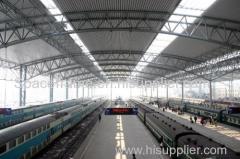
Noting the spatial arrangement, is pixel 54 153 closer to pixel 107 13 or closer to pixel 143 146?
pixel 143 146

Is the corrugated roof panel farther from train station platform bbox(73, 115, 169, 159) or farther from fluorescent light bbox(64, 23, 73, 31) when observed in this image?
train station platform bbox(73, 115, 169, 159)

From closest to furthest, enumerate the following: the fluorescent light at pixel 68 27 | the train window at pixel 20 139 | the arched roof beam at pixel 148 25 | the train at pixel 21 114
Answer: the train window at pixel 20 139
the arched roof beam at pixel 148 25
the fluorescent light at pixel 68 27
the train at pixel 21 114

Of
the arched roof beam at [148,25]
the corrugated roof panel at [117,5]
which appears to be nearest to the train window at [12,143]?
the corrugated roof panel at [117,5]

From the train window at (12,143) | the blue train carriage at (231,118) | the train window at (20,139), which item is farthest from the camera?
the blue train carriage at (231,118)

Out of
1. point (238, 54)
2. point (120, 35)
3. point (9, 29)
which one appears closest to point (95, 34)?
point (120, 35)

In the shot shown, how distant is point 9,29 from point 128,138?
687 inches

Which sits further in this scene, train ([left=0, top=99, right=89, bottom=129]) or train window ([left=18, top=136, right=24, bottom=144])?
train ([left=0, top=99, right=89, bottom=129])

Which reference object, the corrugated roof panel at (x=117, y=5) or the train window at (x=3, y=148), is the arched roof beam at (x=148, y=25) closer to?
the corrugated roof panel at (x=117, y=5)

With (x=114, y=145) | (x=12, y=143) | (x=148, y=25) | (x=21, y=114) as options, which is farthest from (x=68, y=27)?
(x=12, y=143)

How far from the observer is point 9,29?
27.3 meters

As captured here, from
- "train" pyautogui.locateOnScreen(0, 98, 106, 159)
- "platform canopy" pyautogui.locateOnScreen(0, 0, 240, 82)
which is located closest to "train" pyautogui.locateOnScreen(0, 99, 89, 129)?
"train" pyautogui.locateOnScreen(0, 98, 106, 159)

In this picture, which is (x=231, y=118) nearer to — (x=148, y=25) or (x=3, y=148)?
(x=148, y=25)

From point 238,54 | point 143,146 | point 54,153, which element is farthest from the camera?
point 238,54

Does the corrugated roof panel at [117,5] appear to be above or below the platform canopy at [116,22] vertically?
above
